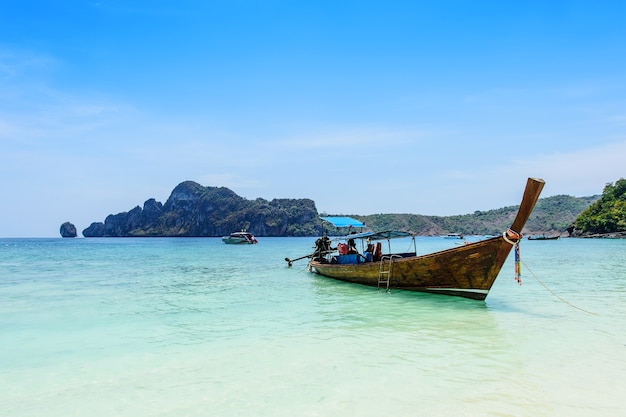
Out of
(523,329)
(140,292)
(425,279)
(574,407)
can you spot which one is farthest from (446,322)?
(140,292)

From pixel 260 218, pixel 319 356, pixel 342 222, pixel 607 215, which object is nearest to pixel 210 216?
pixel 260 218

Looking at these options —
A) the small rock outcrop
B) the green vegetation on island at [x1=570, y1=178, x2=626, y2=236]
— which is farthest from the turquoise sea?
the small rock outcrop

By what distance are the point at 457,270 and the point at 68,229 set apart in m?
169

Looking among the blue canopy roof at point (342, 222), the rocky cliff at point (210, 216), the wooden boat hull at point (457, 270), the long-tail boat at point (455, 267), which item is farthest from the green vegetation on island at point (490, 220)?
the wooden boat hull at point (457, 270)

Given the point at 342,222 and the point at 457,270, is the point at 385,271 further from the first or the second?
the point at 342,222

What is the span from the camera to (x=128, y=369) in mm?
6496

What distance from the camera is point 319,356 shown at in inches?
273

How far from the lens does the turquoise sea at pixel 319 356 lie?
16.4 feet

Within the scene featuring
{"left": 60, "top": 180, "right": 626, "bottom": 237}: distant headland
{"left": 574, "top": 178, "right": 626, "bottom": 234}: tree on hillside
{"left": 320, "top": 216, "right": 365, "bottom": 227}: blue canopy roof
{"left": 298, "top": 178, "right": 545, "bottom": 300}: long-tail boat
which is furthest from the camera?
{"left": 60, "top": 180, "right": 626, "bottom": 237}: distant headland

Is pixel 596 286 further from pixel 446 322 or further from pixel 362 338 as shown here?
pixel 362 338

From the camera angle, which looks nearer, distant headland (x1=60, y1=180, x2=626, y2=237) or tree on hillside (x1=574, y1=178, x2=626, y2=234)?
tree on hillside (x1=574, y1=178, x2=626, y2=234)

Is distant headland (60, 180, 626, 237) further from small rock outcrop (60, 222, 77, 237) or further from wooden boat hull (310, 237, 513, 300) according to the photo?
wooden boat hull (310, 237, 513, 300)

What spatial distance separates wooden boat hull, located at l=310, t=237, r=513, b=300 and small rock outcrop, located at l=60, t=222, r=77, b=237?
544ft

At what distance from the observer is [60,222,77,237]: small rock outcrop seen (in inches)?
6027
